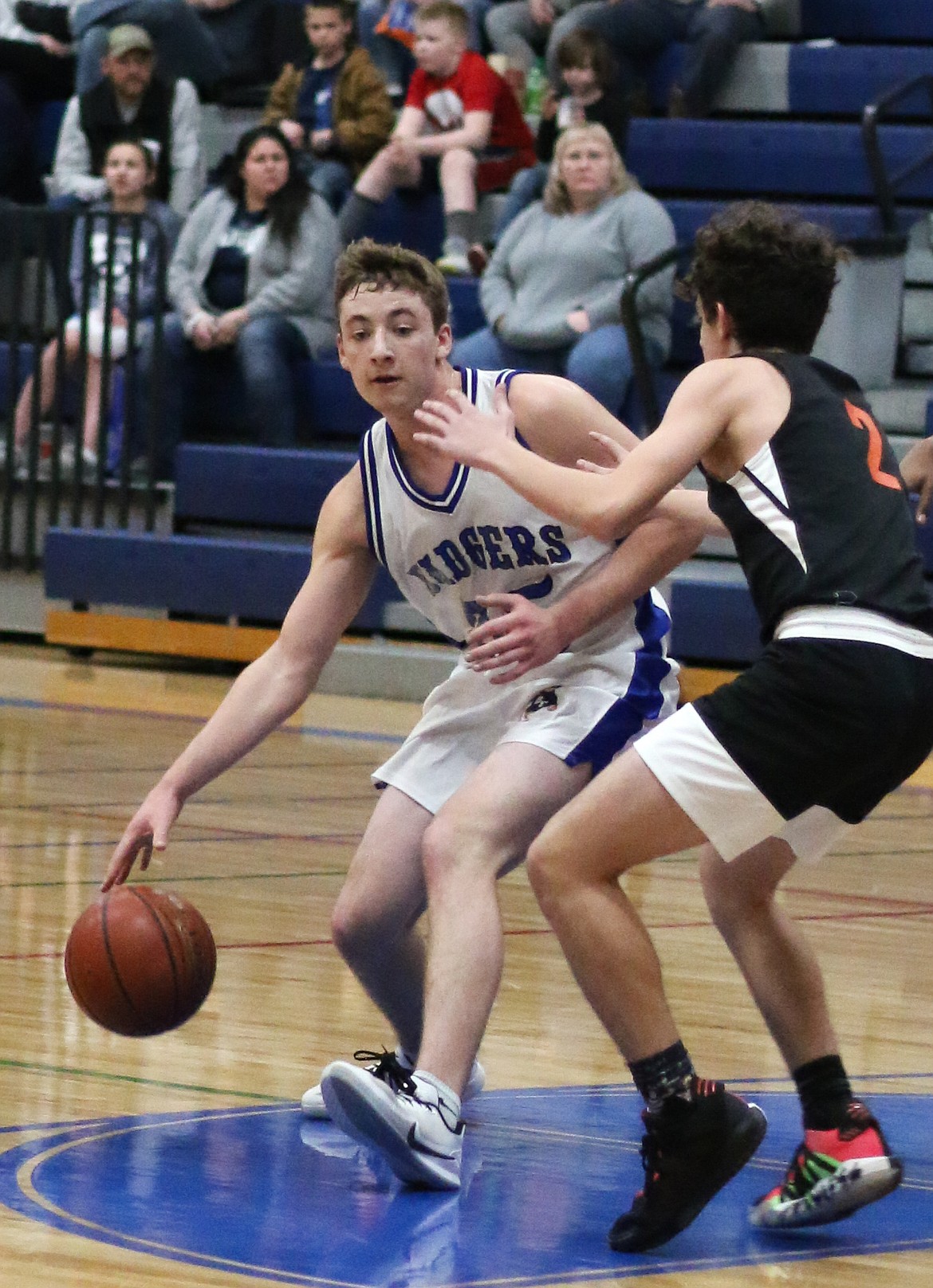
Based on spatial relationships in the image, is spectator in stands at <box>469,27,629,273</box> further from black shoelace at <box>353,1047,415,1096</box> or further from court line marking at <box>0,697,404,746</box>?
black shoelace at <box>353,1047,415,1096</box>

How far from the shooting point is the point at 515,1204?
3.16m

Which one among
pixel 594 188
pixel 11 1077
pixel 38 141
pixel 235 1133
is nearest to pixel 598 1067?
pixel 235 1133

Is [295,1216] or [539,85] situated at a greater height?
[539,85]

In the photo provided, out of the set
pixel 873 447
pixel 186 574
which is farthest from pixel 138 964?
pixel 186 574

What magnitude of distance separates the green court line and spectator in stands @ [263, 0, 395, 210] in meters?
7.61

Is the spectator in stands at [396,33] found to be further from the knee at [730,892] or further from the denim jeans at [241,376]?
the knee at [730,892]

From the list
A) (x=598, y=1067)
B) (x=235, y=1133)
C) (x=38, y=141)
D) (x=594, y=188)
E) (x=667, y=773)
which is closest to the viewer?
(x=667, y=773)

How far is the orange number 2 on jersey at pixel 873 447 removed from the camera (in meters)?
3.14

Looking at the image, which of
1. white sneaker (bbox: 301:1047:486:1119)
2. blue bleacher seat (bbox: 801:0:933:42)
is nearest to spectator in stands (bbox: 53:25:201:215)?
blue bleacher seat (bbox: 801:0:933:42)

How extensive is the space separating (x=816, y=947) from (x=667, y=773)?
217 cm

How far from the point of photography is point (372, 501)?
12.3 ft

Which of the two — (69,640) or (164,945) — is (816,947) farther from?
(69,640)

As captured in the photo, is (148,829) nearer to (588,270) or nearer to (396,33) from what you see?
(588,270)

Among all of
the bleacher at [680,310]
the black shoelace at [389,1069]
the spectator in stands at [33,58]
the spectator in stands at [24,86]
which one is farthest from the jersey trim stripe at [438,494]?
the spectator in stands at [33,58]
